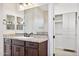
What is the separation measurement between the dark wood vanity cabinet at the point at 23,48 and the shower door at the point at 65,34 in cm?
15

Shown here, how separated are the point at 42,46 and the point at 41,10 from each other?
40cm

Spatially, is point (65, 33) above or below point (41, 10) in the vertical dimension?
below

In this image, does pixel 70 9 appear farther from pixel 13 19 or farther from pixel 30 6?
pixel 13 19

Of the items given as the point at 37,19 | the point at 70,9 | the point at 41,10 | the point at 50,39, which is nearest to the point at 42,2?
the point at 41,10

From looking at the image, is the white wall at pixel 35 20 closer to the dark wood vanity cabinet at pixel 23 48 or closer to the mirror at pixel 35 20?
the mirror at pixel 35 20

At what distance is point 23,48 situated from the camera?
3.63 ft

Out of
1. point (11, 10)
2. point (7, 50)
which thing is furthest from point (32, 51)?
point (11, 10)

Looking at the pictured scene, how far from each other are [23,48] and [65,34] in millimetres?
489

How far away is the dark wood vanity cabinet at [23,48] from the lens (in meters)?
1.08

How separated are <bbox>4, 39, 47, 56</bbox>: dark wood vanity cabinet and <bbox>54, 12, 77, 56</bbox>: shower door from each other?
153 millimetres

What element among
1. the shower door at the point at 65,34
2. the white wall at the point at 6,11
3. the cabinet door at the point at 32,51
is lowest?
the cabinet door at the point at 32,51

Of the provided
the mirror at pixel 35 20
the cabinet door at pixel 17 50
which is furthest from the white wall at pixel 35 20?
the cabinet door at pixel 17 50

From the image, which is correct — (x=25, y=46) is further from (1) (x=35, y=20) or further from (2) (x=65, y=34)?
(2) (x=65, y=34)

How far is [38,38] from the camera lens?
109cm
